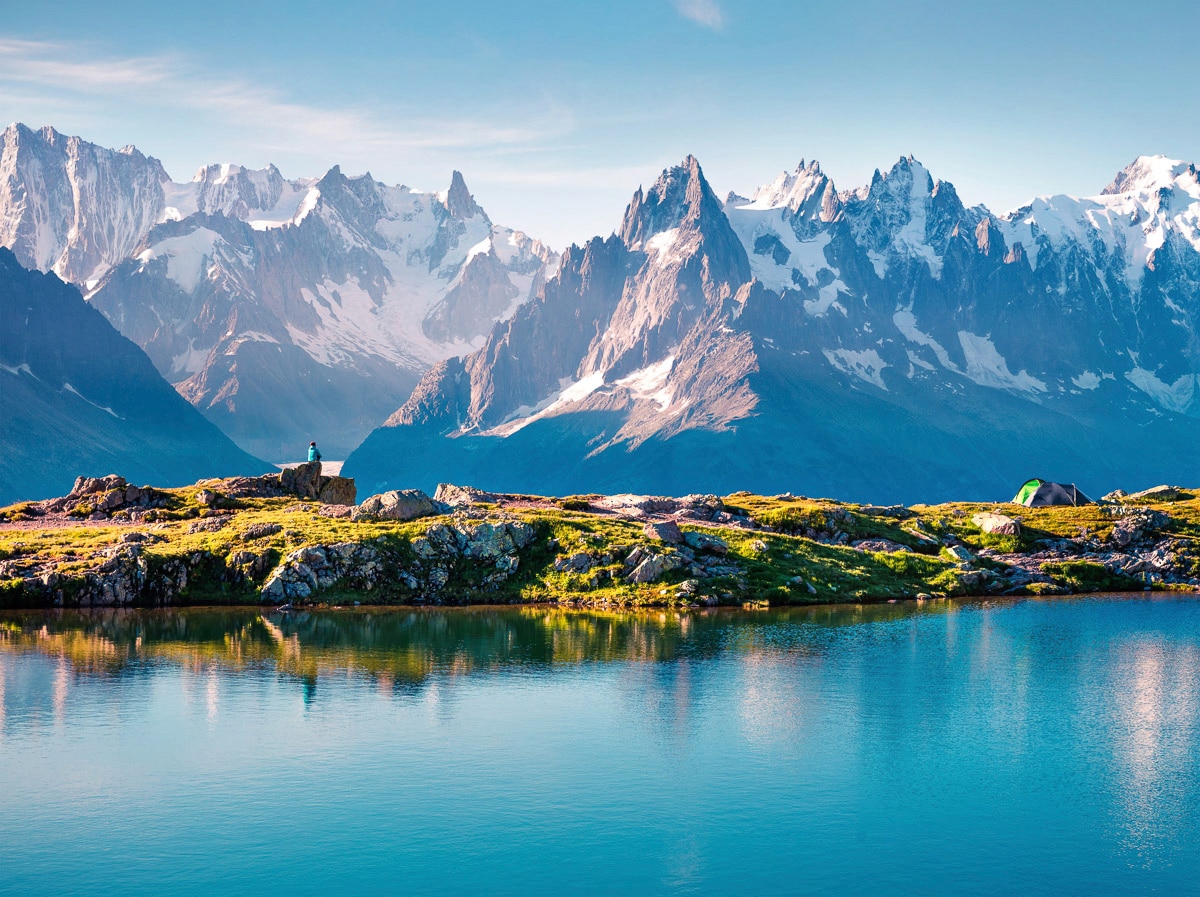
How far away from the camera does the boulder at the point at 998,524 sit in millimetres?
128125

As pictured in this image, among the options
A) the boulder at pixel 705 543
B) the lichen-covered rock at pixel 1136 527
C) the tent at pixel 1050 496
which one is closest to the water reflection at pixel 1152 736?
the boulder at pixel 705 543

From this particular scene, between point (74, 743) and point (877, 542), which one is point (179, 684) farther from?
point (877, 542)

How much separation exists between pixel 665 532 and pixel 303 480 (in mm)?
47287

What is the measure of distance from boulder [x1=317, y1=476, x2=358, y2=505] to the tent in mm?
84543

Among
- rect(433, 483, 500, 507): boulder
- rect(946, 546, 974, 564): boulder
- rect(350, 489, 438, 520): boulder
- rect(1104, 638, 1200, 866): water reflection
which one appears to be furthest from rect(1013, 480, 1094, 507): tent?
rect(350, 489, 438, 520): boulder

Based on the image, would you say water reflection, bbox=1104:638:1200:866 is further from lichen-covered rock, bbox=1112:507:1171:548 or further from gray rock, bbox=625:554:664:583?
lichen-covered rock, bbox=1112:507:1171:548

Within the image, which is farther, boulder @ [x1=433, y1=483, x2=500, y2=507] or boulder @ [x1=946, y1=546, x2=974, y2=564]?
boulder @ [x1=433, y1=483, x2=500, y2=507]

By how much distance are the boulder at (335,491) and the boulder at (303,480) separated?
0.56m

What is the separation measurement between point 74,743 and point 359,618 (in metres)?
38.2

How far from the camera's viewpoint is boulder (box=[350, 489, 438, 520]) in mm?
113000

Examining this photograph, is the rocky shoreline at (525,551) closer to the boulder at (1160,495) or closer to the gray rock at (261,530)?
the gray rock at (261,530)

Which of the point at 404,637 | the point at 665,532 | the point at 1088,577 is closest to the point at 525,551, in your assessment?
the point at 665,532

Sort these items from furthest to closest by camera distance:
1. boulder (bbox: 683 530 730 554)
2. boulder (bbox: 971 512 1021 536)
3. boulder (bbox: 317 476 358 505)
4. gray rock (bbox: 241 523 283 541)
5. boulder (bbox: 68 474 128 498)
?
boulder (bbox: 317 476 358 505) < boulder (bbox: 68 474 128 498) < boulder (bbox: 971 512 1021 536) < boulder (bbox: 683 530 730 554) < gray rock (bbox: 241 523 283 541)

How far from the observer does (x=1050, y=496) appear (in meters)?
158
